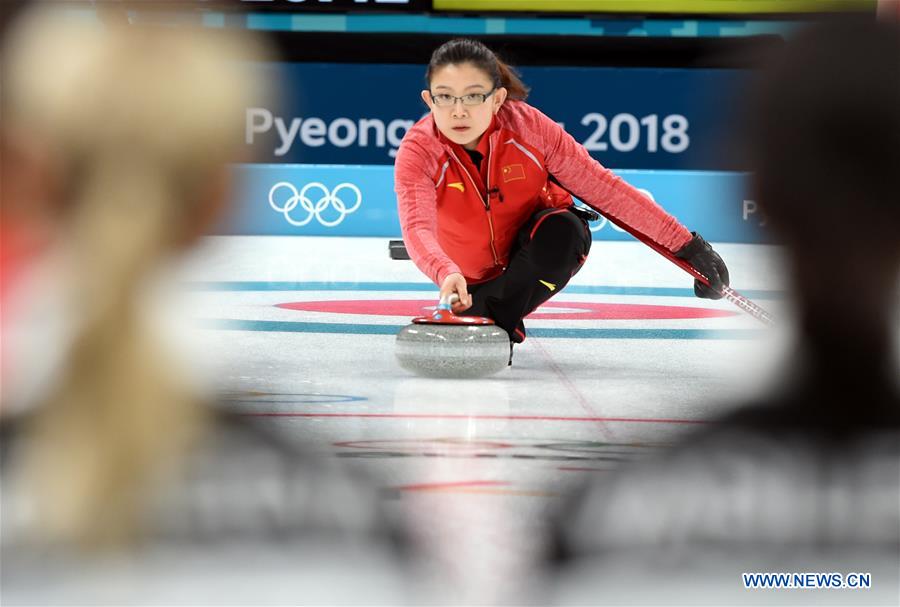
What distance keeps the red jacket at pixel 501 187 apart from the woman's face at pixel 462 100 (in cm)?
11

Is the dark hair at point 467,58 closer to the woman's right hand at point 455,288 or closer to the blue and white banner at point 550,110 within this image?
the woman's right hand at point 455,288

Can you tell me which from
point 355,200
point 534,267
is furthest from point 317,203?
point 534,267

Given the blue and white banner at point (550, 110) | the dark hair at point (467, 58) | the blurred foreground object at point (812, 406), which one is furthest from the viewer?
the blue and white banner at point (550, 110)

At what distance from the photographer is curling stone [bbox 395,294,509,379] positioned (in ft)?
12.3

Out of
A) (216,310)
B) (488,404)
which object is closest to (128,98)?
(488,404)

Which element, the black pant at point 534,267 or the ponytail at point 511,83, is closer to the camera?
the ponytail at point 511,83

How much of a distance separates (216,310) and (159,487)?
4.66 m

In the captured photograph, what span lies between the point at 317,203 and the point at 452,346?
678 centimetres

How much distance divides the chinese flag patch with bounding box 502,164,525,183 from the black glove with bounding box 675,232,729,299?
514 millimetres

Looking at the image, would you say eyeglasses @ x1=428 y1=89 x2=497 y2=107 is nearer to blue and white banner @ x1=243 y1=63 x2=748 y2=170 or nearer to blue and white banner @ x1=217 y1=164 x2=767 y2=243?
blue and white banner @ x1=217 y1=164 x2=767 y2=243

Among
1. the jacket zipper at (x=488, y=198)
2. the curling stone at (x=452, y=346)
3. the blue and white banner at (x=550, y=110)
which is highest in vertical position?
the blue and white banner at (x=550, y=110)

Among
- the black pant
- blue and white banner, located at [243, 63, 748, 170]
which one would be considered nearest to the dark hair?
the black pant

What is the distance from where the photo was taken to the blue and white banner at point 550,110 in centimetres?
1138

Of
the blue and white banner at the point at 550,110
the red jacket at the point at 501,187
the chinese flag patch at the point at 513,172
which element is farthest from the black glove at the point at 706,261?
the blue and white banner at the point at 550,110
